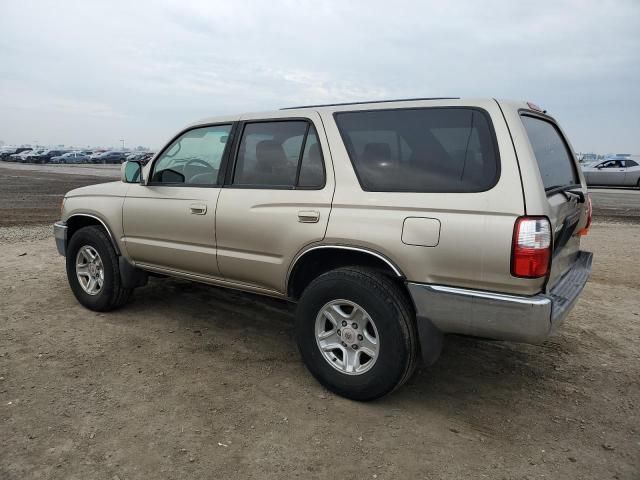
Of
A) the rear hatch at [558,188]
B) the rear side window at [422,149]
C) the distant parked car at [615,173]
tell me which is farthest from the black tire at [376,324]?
the distant parked car at [615,173]

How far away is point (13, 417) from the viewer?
2965mm

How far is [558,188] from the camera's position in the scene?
3.20 m

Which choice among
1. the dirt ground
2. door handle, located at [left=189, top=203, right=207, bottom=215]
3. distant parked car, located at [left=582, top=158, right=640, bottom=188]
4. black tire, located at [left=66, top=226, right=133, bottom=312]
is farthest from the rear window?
distant parked car, located at [left=582, top=158, right=640, bottom=188]

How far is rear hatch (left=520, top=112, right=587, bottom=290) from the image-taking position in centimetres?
293

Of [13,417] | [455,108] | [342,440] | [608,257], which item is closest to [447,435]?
[342,440]

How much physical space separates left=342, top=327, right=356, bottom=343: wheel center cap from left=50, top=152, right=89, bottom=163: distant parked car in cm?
5305

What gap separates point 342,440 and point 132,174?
293 cm

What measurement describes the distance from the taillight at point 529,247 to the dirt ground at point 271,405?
38.9 inches

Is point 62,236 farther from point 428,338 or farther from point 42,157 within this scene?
point 42,157

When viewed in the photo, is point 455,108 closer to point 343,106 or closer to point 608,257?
point 343,106

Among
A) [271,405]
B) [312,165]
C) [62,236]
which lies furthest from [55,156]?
[271,405]

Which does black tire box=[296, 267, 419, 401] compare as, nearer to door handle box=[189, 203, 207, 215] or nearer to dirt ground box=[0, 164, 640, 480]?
dirt ground box=[0, 164, 640, 480]

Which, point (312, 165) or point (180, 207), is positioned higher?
point (312, 165)

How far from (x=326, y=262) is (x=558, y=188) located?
1563 millimetres
